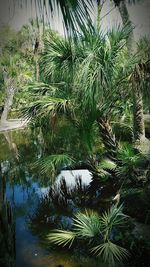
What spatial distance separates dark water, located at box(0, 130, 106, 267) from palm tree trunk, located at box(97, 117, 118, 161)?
6.96 ft

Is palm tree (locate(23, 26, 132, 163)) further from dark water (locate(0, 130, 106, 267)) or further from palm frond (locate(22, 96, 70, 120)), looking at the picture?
dark water (locate(0, 130, 106, 267))

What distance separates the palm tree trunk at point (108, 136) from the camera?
7.28m

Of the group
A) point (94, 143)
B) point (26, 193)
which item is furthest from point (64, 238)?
point (26, 193)

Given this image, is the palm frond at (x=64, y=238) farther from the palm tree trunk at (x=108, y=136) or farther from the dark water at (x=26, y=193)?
the palm tree trunk at (x=108, y=136)

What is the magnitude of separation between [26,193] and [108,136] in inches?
109

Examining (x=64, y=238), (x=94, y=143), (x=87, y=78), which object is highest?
(x=87, y=78)

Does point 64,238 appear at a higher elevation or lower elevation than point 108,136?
lower

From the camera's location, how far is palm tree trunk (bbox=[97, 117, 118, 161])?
728cm

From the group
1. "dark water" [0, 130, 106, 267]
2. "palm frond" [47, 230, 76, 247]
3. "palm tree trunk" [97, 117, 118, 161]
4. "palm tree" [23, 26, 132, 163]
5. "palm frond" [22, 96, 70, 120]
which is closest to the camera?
"dark water" [0, 130, 106, 267]

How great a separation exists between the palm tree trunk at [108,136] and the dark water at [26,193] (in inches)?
83.5

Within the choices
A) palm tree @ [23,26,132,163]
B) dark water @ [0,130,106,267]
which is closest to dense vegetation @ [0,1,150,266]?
palm tree @ [23,26,132,163]

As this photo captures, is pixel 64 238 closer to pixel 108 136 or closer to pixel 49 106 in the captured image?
pixel 49 106

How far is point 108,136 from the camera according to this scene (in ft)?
24.1

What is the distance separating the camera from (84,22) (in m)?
1.00
